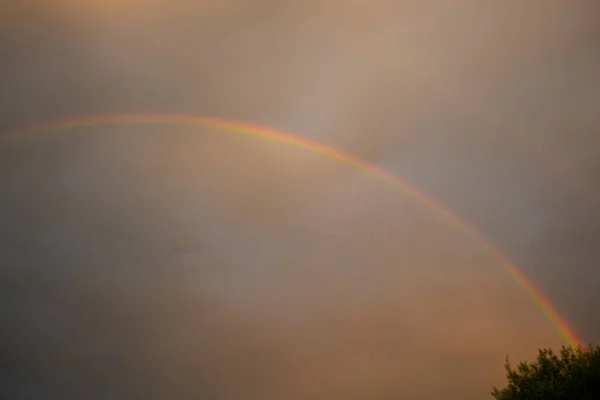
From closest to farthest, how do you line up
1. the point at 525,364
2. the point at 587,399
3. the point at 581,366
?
the point at 587,399, the point at 581,366, the point at 525,364

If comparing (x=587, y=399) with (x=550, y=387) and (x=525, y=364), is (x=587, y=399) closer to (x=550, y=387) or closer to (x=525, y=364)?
(x=550, y=387)

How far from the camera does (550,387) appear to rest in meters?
34.3

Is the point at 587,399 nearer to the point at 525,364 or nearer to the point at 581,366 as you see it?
the point at 581,366

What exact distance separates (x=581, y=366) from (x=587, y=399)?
180 inches

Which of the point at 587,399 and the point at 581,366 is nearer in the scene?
the point at 587,399

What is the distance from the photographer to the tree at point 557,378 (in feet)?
111

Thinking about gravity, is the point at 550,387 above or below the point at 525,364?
below

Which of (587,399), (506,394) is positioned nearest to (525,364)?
(506,394)

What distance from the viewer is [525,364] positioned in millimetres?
39812

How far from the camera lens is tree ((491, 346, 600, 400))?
33812 millimetres

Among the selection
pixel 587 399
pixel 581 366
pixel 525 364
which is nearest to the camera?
pixel 587 399

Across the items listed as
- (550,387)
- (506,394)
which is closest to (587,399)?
(550,387)

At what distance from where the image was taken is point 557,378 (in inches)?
1486

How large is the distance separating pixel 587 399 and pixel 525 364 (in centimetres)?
704
